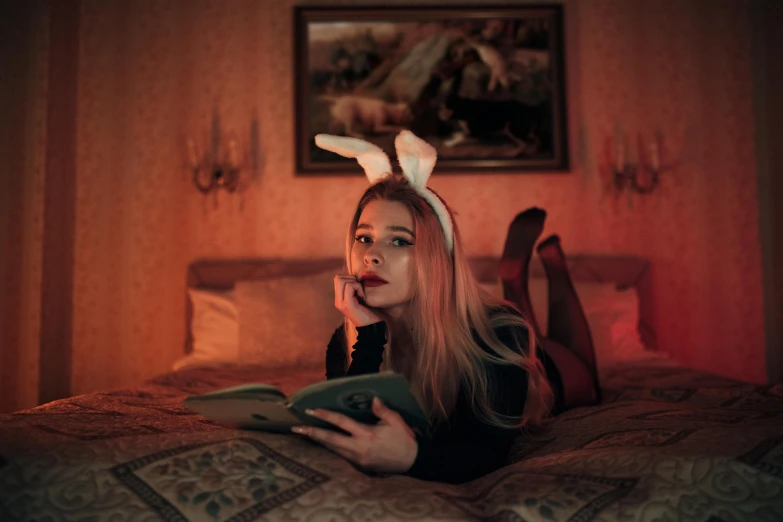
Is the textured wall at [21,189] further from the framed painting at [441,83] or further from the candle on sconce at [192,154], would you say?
the framed painting at [441,83]

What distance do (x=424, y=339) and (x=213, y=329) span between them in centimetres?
168

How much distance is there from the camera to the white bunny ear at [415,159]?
137 centimetres

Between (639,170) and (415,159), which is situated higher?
(639,170)

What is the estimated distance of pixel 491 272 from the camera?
306 cm

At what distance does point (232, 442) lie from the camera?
3.04 feet

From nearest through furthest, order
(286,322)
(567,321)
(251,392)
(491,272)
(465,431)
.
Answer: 1. (251,392)
2. (465,431)
3. (567,321)
4. (286,322)
5. (491,272)

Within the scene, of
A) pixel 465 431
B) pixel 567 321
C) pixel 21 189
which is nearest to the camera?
pixel 465 431

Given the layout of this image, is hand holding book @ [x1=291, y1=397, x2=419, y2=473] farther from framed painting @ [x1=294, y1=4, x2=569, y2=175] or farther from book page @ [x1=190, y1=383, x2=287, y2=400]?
framed painting @ [x1=294, y1=4, x2=569, y2=175]

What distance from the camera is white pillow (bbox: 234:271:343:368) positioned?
2.45 m

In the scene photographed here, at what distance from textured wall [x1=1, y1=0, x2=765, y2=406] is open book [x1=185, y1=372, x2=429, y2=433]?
2.28 m

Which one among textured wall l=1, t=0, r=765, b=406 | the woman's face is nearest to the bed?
the woman's face

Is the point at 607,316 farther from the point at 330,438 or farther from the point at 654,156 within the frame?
the point at 330,438

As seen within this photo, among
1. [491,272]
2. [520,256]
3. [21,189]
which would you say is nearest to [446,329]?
[520,256]

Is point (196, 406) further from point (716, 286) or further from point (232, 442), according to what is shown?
point (716, 286)
